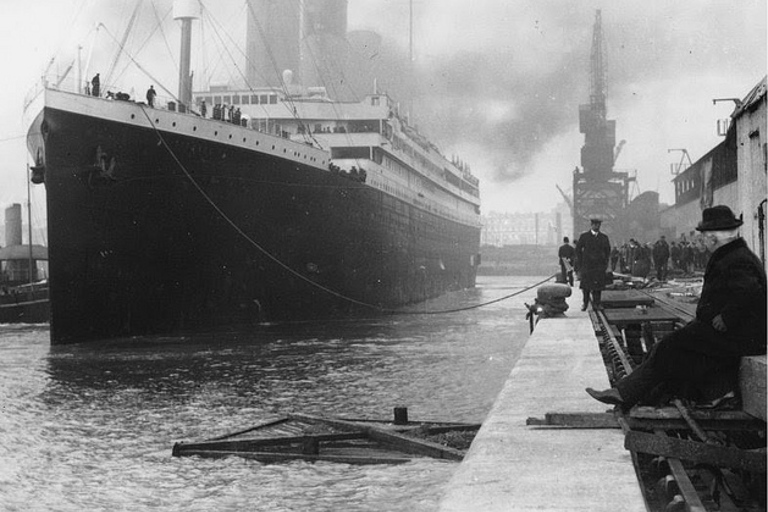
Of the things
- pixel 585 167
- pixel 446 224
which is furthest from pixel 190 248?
pixel 585 167

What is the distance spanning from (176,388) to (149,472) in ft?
17.0

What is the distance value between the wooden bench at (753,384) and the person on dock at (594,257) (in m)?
7.70

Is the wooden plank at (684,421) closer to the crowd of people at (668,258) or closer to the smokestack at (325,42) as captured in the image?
the crowd of people at (668,258)

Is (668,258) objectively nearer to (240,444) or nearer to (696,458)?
(240,444)

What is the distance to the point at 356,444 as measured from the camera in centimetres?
704

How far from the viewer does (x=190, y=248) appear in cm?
1919

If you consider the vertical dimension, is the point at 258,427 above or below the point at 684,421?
below

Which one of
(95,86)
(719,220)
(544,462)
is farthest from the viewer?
(95,86)

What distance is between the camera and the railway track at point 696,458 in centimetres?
344

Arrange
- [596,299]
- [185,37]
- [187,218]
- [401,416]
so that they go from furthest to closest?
[185,37]
[187,218]
[596,299]
[401,416]

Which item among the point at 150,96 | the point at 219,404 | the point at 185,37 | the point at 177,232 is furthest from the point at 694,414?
the point at 185,37

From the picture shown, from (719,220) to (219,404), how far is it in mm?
7046

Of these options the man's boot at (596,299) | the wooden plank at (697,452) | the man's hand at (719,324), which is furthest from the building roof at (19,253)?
the wooden plank at (697,452)

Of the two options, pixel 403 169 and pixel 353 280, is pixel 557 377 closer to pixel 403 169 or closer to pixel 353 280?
pixel 353 280
